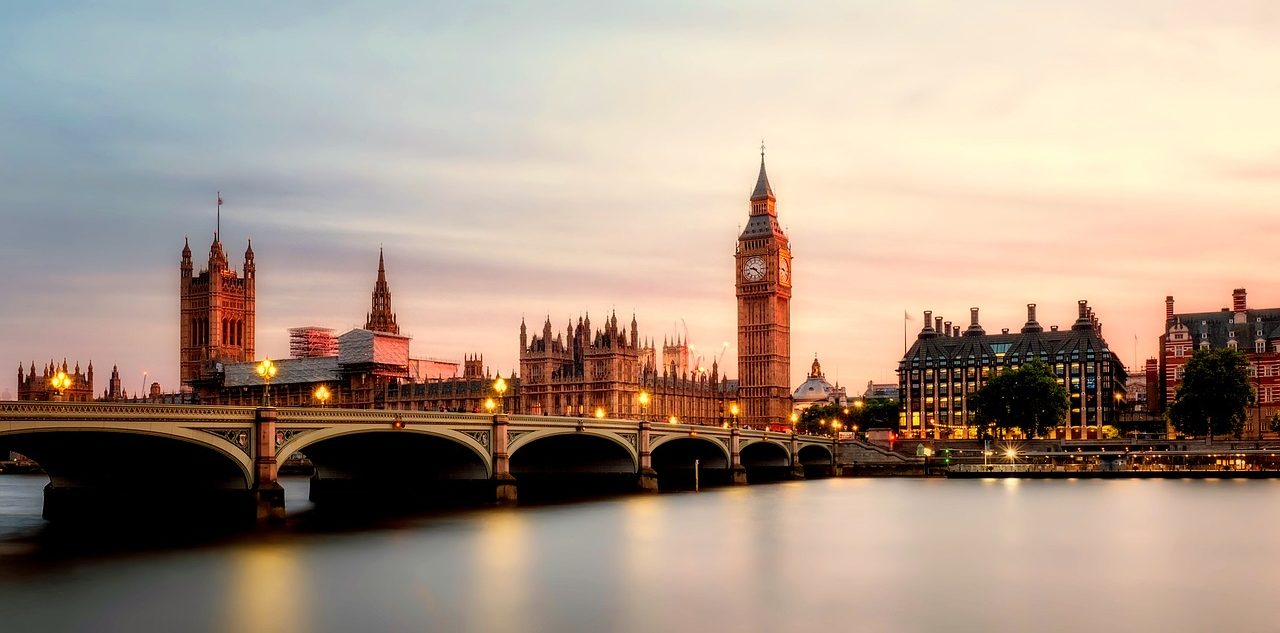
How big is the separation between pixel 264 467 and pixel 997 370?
146298 millimetres

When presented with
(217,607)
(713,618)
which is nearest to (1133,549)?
(713,618)

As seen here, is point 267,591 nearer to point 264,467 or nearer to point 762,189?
point 264,467

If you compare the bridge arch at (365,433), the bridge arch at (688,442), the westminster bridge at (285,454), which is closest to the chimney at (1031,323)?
the bridge arch at (688,442)

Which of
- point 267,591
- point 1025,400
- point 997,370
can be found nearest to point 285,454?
point 267,591

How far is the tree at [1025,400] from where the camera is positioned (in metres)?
135

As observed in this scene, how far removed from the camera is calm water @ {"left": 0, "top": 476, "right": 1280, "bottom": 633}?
3481 centimetres

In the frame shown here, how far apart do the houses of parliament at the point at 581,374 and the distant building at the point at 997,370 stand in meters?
23.7

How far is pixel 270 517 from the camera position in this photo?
53.7 meters

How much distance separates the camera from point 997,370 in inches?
7180

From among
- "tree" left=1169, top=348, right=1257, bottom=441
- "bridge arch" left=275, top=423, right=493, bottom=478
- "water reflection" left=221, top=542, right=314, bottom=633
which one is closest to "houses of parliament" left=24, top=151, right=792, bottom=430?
"tree" left=1169, top=348, right=1257, bottom=441

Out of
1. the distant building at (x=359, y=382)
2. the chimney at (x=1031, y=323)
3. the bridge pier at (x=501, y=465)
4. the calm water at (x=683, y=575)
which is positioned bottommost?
the calm water at (x=683, y=575)

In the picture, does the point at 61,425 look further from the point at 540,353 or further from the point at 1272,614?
the point at 540,353

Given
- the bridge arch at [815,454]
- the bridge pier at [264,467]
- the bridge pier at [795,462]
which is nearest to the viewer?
the bridge pier at [264,467]

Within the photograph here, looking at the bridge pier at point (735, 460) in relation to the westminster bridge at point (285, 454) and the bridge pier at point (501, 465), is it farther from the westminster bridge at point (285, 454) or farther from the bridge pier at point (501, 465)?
the bridge pier at point (501, 465)
